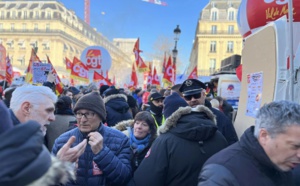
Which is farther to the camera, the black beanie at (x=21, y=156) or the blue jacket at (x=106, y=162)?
the blue jacket at (x=106, y=162)

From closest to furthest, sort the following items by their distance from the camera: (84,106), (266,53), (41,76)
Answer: (84,106) → (266,53) → (41,76)

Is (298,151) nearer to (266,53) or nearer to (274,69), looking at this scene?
(274,69)

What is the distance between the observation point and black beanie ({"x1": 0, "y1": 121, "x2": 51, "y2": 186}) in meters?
0.98

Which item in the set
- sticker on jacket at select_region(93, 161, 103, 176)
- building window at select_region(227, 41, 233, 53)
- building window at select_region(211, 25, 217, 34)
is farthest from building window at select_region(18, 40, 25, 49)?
sticker on jacket at select_region(93, 161, 103, 176)

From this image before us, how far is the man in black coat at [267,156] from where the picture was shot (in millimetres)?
1631

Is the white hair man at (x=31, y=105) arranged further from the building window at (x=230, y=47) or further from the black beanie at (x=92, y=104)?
the building window at (x=230, y=47)

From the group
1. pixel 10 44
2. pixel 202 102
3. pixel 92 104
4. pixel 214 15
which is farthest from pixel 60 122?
pixel 10 44

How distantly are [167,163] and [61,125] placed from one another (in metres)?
2.11

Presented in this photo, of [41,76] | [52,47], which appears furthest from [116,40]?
[41,76]

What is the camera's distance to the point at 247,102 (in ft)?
11.6

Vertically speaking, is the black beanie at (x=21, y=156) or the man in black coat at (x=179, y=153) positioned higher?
the black beanie at (x=21, y=156)

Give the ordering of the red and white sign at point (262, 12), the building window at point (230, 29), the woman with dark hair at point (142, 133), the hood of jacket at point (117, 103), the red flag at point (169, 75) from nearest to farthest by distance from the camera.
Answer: the red and white sign at point (262, 12)
the woman with dark hair at point (142, 133)
the hood of jacket at point (117, 103)
the red flag at point (169, 75)
the building window at point (230, 29)

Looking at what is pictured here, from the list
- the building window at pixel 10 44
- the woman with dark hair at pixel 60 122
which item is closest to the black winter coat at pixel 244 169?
the woman with dark hair at pixel 60 122

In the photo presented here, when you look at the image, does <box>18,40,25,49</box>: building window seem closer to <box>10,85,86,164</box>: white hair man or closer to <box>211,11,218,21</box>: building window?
<box>211,11,218,21</box>: building window
